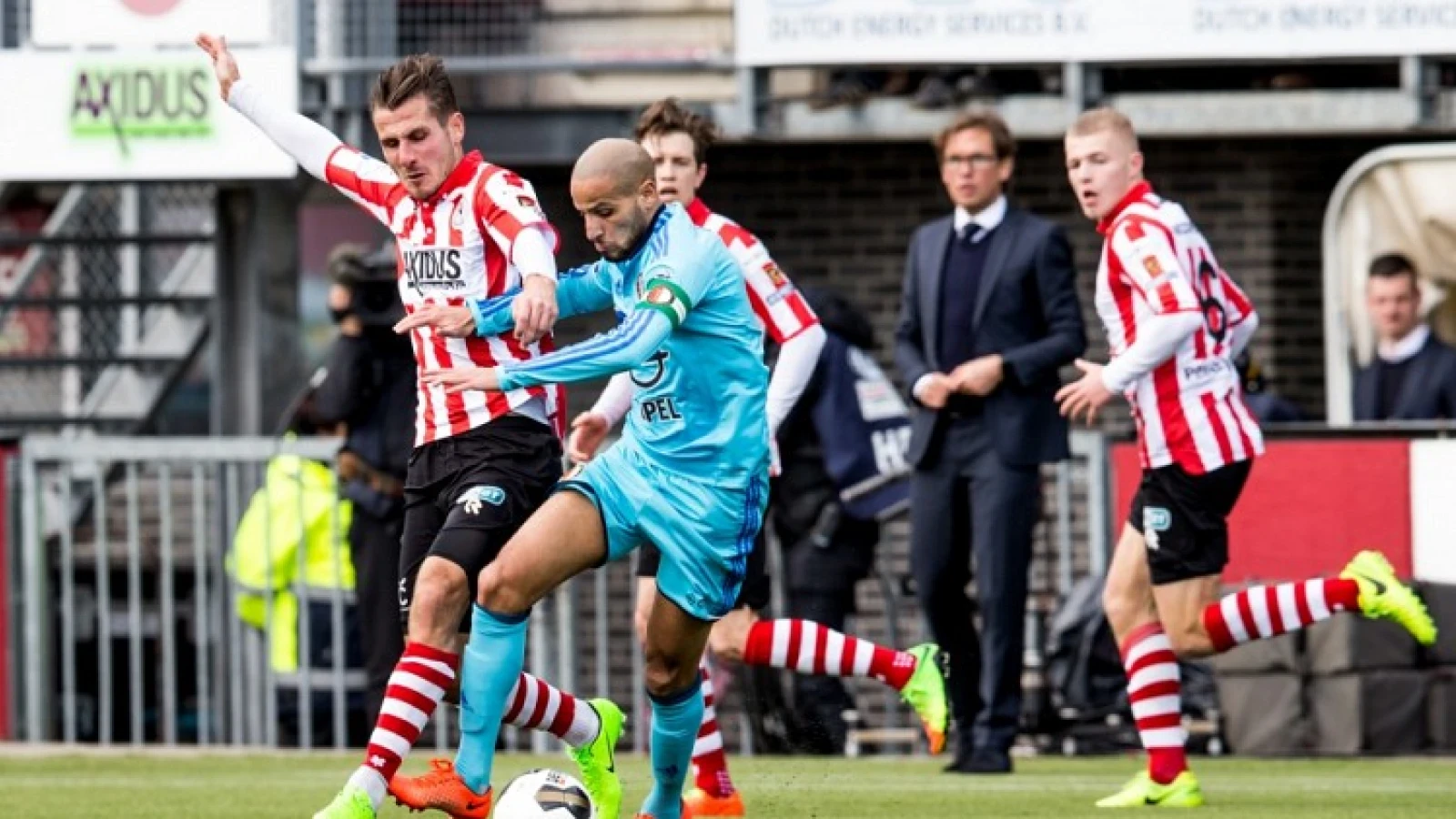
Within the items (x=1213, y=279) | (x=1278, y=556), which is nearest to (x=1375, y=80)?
(x=1278, y=556)

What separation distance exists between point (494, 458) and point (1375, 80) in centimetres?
856

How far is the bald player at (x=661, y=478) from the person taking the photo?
834 cm

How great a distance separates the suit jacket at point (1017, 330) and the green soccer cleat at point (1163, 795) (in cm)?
166

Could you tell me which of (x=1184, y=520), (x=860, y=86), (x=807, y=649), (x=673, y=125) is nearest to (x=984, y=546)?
(x=807, y=649)

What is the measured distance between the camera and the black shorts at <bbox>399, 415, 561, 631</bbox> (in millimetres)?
8742

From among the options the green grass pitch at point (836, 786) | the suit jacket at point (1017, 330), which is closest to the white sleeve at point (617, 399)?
the green grass pitch at point (836, 786)

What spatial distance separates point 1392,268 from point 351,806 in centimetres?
779

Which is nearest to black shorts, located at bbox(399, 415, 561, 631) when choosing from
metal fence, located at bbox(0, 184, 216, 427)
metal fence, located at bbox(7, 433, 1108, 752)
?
metal fence, located at bbox(7, 433, 1108, 752)

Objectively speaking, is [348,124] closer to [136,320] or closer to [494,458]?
[136,320]

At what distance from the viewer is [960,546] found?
461 inches

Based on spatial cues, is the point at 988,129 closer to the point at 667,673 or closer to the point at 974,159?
the point at 974,159

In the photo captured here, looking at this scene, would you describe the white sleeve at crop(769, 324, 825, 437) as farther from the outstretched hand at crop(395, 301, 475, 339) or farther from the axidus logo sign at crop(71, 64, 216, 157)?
the axidus logo sign at crop(71, 64, 216, 157)

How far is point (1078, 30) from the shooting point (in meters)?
15.4

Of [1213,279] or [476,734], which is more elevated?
[1213,279]
